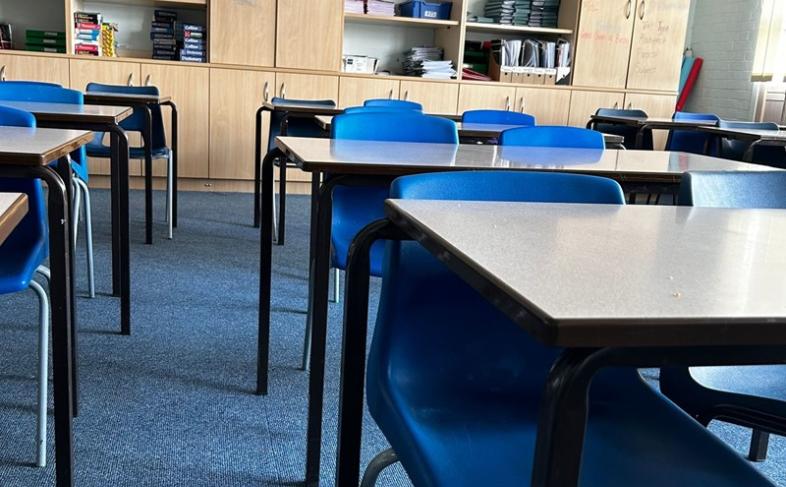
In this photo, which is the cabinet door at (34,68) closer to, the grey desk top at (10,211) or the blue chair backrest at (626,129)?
the blue chair backrest at (626,129)

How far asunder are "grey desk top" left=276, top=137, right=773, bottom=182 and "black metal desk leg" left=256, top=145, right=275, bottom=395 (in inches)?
4.3

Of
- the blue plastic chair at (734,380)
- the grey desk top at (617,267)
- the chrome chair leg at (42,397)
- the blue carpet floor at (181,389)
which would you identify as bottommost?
the blue carpet floor at (181,389)

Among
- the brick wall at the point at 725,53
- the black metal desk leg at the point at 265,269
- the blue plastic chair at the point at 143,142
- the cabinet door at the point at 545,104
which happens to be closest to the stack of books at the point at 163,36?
the blue plastic chair at the point at 143,142

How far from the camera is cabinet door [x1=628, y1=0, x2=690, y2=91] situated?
5754 millimetres

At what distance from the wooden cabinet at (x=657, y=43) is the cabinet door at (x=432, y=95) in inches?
58.0

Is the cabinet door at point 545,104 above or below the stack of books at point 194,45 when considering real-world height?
below

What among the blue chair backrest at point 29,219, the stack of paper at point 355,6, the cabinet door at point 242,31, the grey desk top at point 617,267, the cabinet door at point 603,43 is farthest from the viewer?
the cabinet door at point 603,43

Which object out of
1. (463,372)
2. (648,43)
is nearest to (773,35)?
(648,43)

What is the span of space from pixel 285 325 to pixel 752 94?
16.3 ft

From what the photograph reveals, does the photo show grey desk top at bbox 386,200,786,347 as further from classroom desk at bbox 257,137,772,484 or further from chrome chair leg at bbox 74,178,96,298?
chrome chair leg at bbox 74,178,96,298

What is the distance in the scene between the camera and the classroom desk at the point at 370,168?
1542mm

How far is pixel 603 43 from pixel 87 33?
375 centimetres

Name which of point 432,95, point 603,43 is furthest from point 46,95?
point 603,43

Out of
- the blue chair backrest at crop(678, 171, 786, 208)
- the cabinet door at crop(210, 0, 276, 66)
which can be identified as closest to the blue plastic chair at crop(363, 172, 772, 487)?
the blue chair backrest at crop(678, 171, 786, 208)
